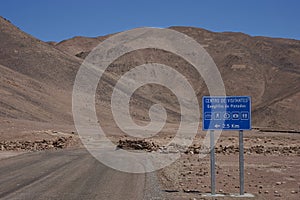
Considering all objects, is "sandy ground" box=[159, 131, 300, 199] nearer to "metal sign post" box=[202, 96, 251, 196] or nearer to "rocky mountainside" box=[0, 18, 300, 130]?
"metal sign post" box=[202, 96, 251, 196]

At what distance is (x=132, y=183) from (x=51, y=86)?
241 ft

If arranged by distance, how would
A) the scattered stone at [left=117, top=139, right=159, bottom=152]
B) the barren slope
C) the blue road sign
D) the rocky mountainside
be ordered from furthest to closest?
the barren slope, the rocky mountainside, the scattered stone at [left=117, top=139, right=159, bottom=152], the blue road sign

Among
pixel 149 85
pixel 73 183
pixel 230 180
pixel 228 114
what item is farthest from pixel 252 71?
pixel 228 114

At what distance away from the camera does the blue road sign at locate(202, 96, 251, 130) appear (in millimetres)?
11711

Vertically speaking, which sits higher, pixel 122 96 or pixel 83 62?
pixel 83 62

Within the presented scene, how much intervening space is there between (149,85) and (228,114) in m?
103

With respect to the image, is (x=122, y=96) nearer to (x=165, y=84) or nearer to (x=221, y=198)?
(x=165, y=84)

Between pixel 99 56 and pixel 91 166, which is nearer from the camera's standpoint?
pixel 91 166

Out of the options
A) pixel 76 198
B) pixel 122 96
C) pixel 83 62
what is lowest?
pixel 76 198

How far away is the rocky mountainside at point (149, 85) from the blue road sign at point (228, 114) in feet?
158

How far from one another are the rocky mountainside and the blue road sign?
48148 mm

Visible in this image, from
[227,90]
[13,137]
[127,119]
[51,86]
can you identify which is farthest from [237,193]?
[227,90]

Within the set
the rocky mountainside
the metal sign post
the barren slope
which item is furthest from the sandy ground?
the barren slope

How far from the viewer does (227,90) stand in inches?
4552
